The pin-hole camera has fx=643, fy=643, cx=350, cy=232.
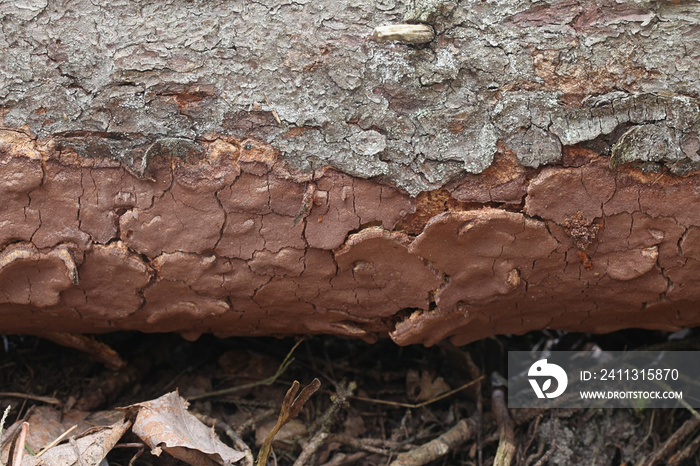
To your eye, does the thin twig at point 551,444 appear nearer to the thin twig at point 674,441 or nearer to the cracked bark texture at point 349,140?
the thin twig at point 674,441

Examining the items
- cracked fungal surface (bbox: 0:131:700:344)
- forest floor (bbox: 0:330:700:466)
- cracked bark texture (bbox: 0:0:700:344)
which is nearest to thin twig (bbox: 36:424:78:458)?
forest floor (bbox: 0:330:700:466)

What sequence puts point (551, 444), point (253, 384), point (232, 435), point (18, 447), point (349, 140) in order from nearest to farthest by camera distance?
point (349, 140)
point (18, 447)
point (232, 435)
point (551, 444)
point (253, 384)

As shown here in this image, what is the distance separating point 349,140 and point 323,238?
28 cm

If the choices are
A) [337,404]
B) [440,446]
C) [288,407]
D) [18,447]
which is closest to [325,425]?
[337,404]

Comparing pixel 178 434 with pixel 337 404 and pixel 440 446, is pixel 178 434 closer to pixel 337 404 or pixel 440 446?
pixel 337 404

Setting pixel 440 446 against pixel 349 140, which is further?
pixel 440 446

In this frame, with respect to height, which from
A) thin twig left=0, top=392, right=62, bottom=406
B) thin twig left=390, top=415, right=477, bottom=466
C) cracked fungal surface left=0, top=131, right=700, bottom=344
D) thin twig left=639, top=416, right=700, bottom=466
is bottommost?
thin twig left=0, top=392, right=62, bottom=406

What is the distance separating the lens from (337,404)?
2.14m

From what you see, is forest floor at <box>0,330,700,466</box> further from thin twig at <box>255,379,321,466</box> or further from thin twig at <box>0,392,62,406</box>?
thin twig at <box>255,379,321,466</box>

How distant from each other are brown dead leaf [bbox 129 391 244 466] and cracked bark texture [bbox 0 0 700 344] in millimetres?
453

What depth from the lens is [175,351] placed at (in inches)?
98.0

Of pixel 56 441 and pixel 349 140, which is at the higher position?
pixel 349 140

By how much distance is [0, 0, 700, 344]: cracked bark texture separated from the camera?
1.62 m

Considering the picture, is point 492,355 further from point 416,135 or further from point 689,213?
point 416,135
